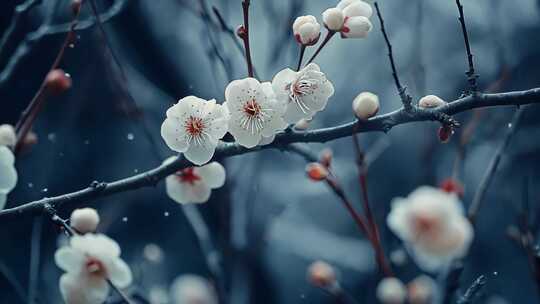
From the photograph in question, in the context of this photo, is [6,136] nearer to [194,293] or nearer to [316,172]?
[316,172]

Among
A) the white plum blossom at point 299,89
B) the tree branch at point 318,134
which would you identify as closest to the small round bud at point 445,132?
the tree branch at point 318,134

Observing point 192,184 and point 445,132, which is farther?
point 192,184

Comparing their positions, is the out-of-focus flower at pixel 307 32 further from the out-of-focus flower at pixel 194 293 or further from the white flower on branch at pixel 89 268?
the out-of-focus flower at pixel 194 293

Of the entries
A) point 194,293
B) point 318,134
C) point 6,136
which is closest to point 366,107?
point 318,134

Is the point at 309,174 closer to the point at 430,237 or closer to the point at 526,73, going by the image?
the point at 430,237

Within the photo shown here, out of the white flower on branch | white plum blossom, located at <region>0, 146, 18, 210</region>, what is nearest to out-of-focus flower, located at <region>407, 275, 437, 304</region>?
the white flower on branch

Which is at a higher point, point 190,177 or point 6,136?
point 6,136

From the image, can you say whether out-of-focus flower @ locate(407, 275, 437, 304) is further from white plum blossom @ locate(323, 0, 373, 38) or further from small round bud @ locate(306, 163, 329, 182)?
white plum blossom @ locate(323, 0, 373, 38)

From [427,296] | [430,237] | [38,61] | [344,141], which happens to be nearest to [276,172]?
[344,141]
